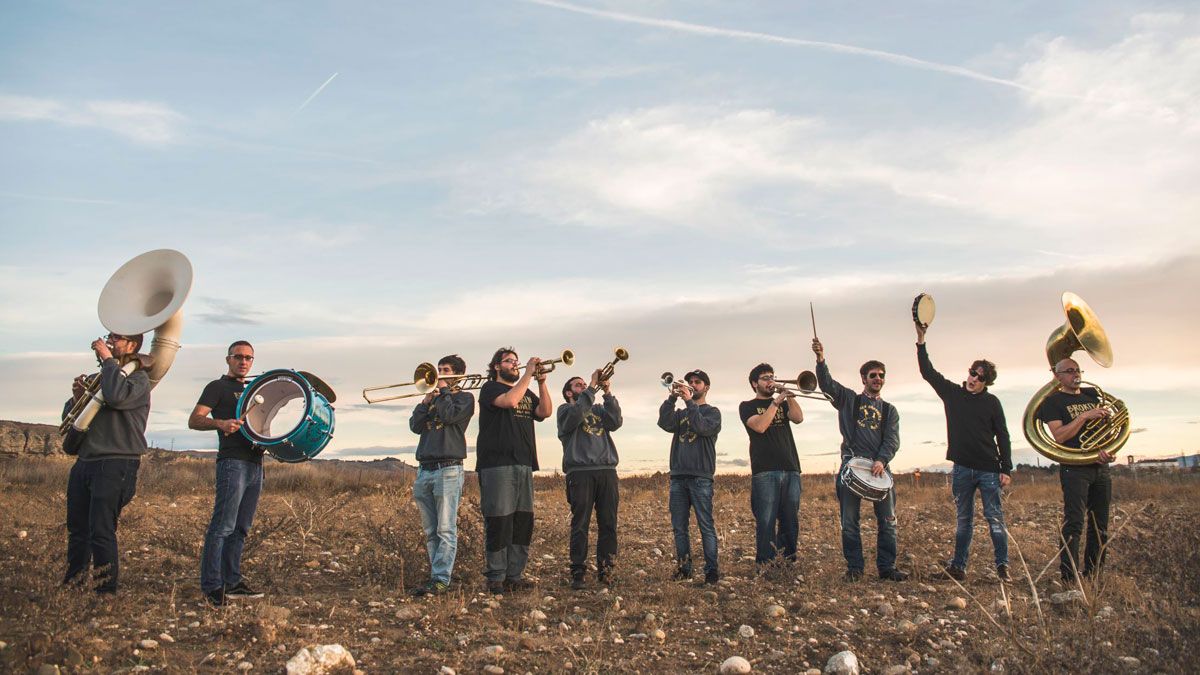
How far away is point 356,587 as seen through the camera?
883 cm

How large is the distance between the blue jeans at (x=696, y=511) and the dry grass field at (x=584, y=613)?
42cm

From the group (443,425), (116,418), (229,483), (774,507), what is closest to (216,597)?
(229,483)

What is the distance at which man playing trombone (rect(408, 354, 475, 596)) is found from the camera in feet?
27.3

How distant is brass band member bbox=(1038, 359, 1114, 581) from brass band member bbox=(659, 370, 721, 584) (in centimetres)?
337

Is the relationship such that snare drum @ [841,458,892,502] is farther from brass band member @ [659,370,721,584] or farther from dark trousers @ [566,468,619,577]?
dark trousers @ [566,468,619,577]

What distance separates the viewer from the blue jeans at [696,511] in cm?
904

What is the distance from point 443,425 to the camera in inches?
336

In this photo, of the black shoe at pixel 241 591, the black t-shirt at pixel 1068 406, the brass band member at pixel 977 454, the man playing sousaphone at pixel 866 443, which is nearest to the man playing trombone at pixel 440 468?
the black shoe at pixel 241 591

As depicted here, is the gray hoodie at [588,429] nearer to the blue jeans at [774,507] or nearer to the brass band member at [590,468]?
the brass band member at [590,468]

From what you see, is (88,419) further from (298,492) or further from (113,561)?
(298,492)

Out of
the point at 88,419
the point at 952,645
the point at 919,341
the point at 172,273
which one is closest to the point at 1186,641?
the point at 952,645

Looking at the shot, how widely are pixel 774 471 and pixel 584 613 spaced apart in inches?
102

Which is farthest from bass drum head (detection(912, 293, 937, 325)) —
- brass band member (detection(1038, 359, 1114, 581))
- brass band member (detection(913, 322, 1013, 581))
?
brass band member (detection(1038, 359, 1114, 581))

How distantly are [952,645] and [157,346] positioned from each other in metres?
7.17
